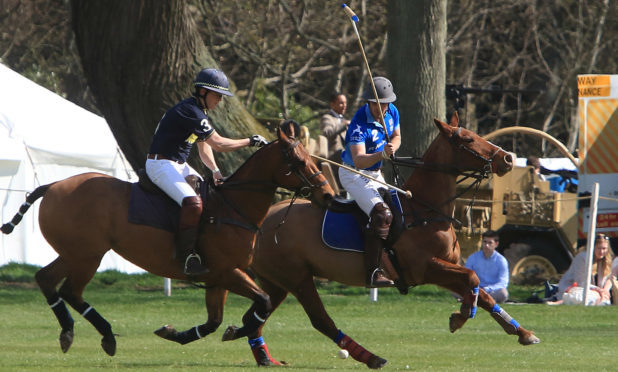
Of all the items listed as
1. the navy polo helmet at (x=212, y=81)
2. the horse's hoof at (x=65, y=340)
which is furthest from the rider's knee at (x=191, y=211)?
the horse's hoof at (x=65, y=340)

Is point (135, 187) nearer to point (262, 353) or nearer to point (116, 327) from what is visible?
point (262, 353)

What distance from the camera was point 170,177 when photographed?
31.9ft

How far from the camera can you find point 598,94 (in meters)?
18.0

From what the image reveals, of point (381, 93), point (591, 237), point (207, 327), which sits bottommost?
point (207, 327)

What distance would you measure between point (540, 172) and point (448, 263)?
966 cm

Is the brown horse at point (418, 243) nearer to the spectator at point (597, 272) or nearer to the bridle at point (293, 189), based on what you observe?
the bridle at point (293, 189)

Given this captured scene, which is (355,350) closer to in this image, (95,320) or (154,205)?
(154,205)

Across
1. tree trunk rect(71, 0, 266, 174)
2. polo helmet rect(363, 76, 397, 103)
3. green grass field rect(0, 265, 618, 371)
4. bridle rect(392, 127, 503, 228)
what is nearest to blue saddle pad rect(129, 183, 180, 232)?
green grass field rect(0, 265, 618, 371)

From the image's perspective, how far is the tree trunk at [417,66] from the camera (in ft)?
54.9

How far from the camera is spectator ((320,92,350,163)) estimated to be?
17.9 metres

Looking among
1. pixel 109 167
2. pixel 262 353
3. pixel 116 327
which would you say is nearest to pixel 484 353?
pixel 262 353

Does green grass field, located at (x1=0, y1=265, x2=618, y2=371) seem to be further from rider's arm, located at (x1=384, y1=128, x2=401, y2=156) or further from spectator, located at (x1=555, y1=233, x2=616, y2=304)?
rider's arm, located at (x1=384, y1=128, x2=401, y2=156)

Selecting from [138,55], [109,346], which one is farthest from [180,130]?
[138,55]

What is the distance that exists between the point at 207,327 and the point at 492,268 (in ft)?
25.1
